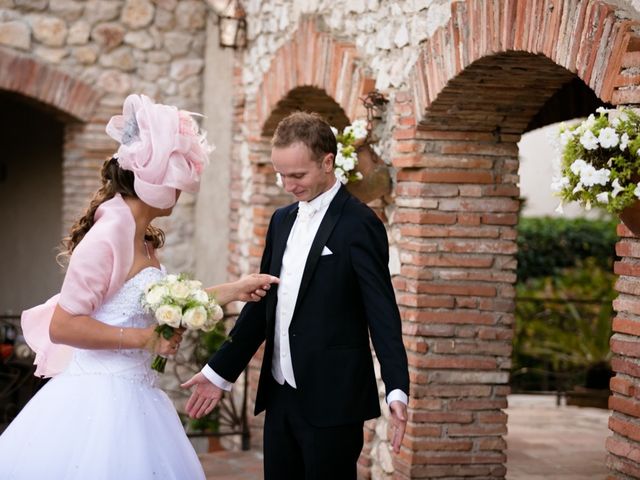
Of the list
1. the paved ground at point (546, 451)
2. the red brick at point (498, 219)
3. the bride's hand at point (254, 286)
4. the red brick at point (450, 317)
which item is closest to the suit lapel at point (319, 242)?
the bride's hand at point (254, 286)

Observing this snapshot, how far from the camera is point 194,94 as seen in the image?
10.4 metres

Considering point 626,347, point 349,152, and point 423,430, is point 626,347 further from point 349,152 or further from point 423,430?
point 349,152

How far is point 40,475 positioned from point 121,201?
3.15 feet

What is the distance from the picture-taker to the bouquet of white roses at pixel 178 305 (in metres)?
3.81

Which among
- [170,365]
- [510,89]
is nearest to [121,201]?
[510,89]

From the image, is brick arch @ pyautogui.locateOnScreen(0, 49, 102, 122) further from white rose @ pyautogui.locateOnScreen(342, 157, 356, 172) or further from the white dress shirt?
the white dress shirt

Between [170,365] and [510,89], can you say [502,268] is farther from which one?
[170,365]

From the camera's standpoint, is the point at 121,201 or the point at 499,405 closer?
the point at 121,201

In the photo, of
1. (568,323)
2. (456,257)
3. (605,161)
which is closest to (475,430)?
(456,257)

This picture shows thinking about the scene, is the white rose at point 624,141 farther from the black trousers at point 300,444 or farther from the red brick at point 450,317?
the red brick at point 450,317

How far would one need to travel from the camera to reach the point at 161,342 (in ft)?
12.8

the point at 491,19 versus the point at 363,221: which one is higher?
the point at 491,19

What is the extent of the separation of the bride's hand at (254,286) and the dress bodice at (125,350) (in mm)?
282

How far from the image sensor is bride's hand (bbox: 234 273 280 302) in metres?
4.08
